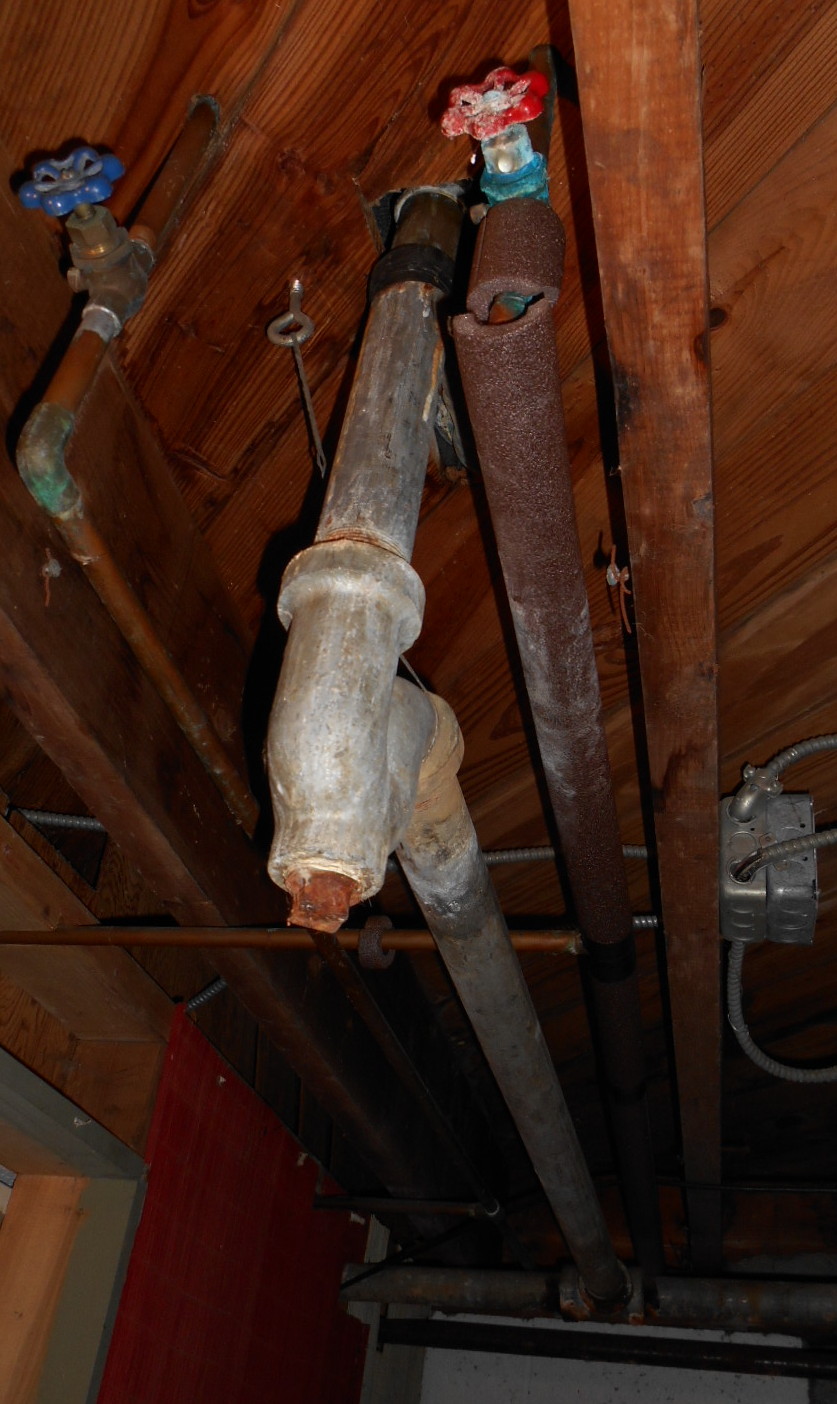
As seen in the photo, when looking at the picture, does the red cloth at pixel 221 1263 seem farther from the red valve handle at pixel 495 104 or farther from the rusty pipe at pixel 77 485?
the red valve handle at pixel 495 104

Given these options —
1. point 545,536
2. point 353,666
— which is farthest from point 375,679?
point 545,536

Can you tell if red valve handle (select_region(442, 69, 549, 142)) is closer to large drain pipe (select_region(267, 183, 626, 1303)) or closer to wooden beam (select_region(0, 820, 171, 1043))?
large drain pipe (select_region(267, 183, 626, 1303))

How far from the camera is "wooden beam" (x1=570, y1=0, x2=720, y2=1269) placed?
2.71 feet

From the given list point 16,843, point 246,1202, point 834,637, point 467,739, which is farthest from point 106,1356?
point 834,637

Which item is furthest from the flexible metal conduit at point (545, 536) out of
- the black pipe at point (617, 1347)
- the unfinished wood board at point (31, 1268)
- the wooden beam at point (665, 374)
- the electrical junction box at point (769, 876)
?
the black pipe at point (617, 1347)

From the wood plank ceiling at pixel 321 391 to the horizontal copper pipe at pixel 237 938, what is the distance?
60 mm

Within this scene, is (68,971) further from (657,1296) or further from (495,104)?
(657,1296)

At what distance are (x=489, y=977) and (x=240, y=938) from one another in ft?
1.27

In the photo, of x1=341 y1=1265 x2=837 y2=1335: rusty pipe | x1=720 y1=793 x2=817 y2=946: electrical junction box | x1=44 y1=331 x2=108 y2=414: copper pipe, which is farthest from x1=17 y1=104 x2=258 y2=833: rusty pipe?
x1=341 y1=1265 x2=837 y2=1335: rusty pipe

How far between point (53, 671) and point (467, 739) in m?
0.93

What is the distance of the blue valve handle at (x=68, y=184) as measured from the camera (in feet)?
3.60

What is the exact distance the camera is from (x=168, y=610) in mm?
1524

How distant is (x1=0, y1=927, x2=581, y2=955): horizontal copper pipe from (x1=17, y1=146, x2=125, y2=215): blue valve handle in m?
1.01

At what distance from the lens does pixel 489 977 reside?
1.56 meters
